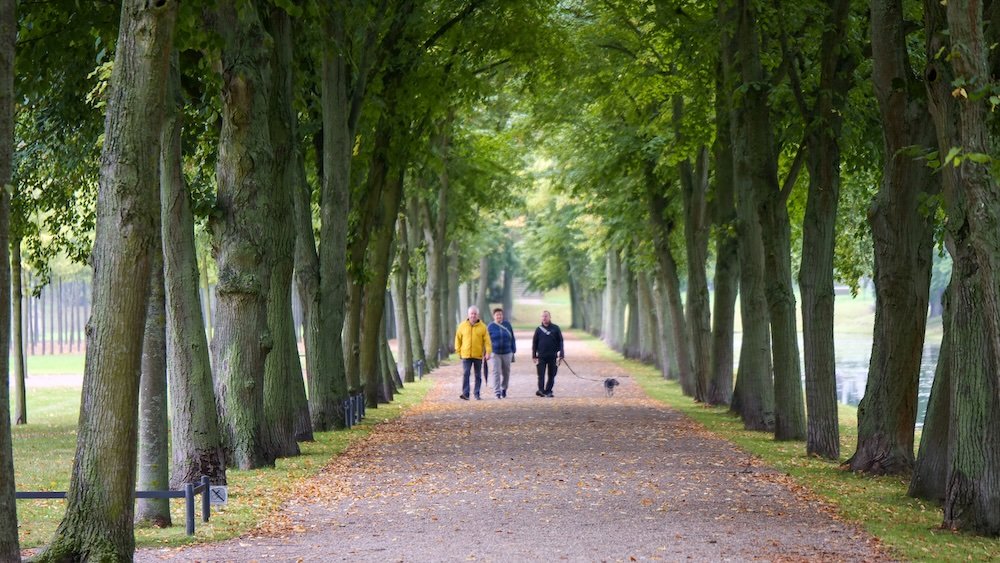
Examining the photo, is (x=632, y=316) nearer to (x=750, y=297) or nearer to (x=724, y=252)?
(x=724, y=252)

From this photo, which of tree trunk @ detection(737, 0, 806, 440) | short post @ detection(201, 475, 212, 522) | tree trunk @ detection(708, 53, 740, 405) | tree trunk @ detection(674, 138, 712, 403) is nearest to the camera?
short post @ detection(201, 475, 212, 522)

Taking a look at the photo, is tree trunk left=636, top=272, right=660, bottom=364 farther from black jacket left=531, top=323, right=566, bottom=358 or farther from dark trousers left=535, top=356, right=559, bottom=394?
black jacket left=531, top=323, right=566, bottom=358

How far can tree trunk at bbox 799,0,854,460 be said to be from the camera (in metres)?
16.1

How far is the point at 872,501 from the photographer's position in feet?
39.9

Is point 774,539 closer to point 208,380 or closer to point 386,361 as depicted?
point 208,380

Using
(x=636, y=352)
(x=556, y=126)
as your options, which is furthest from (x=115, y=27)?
(x=636, y=352)

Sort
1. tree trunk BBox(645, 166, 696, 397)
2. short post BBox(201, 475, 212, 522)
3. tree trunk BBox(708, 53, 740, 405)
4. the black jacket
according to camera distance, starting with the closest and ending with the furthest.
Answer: short post BBox(201, 475, 212, 522) → tree trunk BBox(708, 53, 740, 405) → the black jacket → tree trunk BBox(645, 166, 696, 397)

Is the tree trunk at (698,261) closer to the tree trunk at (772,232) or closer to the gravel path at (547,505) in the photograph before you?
the gravel path at (547,505)

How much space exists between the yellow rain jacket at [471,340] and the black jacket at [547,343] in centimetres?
112

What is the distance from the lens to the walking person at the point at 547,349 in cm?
2883

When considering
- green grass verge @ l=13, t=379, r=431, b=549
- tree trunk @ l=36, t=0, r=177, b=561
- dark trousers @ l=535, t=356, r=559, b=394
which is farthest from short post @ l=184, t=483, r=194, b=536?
dark trousers @ l=535, t=356, r=559, b=394

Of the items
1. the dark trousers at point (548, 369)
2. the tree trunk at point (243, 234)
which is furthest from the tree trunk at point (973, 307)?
the dark trousers at point (548, 369)

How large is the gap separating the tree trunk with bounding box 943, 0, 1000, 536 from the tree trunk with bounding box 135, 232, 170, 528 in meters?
5.85

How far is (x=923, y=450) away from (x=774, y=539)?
2.88 m
